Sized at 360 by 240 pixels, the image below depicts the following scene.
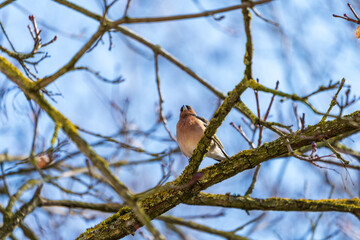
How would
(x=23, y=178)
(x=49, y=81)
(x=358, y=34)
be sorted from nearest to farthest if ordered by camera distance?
1. (x=49, y=81)
2. (x=358, y=34)
3. (x=23, y=178)

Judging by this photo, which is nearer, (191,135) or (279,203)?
(279,203)

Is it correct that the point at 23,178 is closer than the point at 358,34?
No

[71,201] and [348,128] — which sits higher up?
[71,201]

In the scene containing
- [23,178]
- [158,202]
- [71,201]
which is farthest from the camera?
[23,178]

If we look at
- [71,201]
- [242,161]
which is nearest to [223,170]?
[242,161]

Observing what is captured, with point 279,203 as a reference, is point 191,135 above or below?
above

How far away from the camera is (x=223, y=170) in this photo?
3834 millimetres

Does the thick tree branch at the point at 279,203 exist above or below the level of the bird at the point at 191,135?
below

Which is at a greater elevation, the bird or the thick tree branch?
the bird

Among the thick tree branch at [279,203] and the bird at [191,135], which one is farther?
the bird at [191,135]

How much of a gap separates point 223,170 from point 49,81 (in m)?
1.80

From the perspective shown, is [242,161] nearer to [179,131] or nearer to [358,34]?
[358,34]

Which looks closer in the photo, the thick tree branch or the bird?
the thick tree branch

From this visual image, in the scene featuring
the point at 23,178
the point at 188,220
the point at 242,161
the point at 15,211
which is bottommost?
the point at 242,161
